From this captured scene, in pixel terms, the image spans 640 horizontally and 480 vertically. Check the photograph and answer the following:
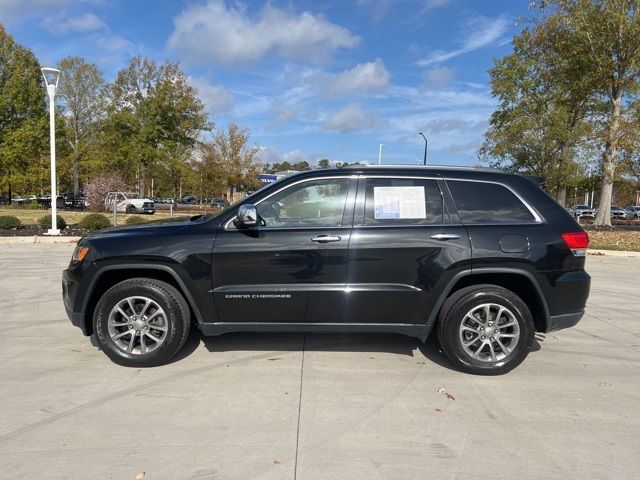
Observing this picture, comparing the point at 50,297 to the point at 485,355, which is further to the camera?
the point at 50,297

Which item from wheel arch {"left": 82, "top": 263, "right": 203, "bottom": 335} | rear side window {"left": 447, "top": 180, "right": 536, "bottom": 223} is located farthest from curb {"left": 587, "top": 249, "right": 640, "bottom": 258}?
wheel arch {"left": 82, "top": 263, "right": 203, "bottom": 335}

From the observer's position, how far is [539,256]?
164 inches

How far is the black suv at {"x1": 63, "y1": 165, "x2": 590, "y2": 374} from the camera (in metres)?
4.18

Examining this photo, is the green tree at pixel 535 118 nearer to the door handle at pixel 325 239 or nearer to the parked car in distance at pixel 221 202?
the parked car in distance at pixel 221 202

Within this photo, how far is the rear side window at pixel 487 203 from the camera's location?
4309 millimetres

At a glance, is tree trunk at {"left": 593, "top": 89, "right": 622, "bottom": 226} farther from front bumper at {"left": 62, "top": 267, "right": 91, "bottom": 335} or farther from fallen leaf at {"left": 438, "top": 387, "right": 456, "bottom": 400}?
front bumper at {"left": 62, "top": 267, "right": 91, "bottom": 335}

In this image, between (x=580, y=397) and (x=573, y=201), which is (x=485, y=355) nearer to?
(x=580, y=397)

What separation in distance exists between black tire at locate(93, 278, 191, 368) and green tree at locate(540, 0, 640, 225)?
2163 cm

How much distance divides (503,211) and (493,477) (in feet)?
7.78

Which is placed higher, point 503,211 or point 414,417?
point 503,211

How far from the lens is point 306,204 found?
4379 millimetres

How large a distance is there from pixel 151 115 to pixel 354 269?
1436 inches

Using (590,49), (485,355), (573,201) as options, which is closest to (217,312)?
(485,355)

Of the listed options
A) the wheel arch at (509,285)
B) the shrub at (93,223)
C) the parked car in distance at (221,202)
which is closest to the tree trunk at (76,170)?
the parked car in distance at (221,202)
